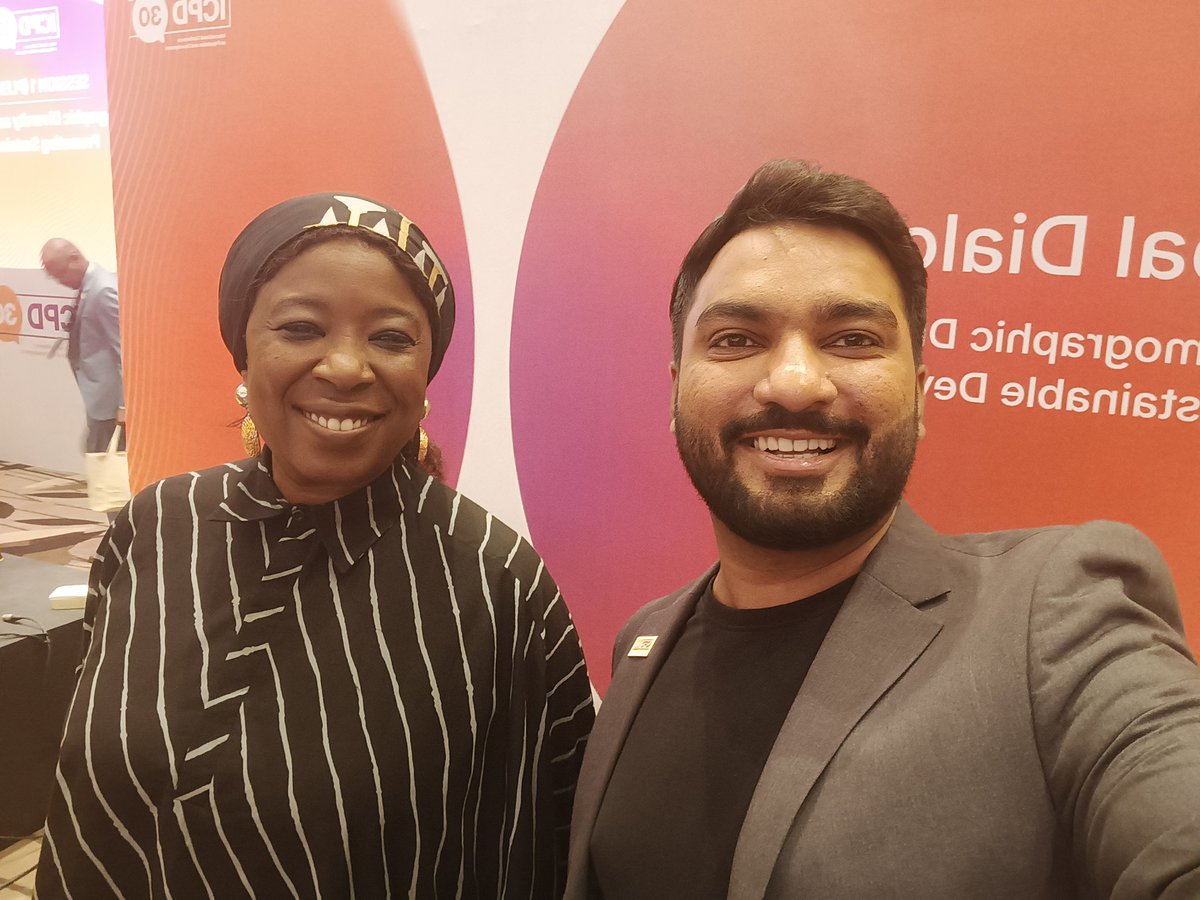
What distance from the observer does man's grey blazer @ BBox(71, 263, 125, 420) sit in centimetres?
554

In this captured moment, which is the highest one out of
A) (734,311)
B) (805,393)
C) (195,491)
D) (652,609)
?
(734,311)

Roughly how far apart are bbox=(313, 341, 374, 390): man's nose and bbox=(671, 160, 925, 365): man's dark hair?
57 centimetres

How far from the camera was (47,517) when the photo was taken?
5789 mm

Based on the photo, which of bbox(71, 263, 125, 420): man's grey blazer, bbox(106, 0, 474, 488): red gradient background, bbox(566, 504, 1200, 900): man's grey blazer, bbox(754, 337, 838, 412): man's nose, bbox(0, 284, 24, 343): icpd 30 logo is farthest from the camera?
bbox(0, 284, 24, 343): icpd 30 logo

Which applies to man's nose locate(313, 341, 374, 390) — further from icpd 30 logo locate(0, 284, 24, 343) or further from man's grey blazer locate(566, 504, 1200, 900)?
icpd 30 logo locate(0, 284, 24, 343)

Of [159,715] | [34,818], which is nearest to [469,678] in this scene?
[159,715]

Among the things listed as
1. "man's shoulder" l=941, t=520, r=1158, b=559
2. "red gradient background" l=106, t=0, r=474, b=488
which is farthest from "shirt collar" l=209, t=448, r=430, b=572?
"red gradient background" l=106, t=0, r=474, b=488

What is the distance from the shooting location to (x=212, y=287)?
278cm

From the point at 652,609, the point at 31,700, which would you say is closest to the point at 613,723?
the point at 652,609

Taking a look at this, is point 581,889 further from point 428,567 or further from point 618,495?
point 618,495

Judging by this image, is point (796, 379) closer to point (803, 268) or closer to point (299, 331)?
point (803, 268)

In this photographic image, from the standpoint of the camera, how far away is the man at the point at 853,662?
0.84 m

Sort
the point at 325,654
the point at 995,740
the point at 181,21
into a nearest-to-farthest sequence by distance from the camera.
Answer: the point at 995,740, the point at 325,654, the point at 181,21

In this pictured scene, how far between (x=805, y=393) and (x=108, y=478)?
6.03m
